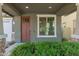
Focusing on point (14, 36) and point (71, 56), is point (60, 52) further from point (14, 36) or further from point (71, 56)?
point (14, 36)

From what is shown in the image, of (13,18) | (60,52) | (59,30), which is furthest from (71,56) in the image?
(13,18)

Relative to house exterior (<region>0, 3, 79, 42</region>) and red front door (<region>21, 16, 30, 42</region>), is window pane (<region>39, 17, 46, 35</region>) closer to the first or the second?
house exterior (<region>0, 3, 79, 42</region>)

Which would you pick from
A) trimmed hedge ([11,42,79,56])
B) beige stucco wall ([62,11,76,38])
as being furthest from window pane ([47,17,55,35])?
trimmed hedge ([11,42,79,56])

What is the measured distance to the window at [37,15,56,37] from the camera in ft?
56.8

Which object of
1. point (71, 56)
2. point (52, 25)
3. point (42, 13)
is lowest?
point (71, 56)

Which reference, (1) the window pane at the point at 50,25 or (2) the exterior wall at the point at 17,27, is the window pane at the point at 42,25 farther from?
(2) the exterior wall at the point at 17,27

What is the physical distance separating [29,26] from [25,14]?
1.13 m

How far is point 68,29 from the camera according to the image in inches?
760

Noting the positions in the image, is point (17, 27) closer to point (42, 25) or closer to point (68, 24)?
point (42, 25)

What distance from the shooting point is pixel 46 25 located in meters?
17.5

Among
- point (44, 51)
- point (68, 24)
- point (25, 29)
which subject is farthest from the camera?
point (68, 24)


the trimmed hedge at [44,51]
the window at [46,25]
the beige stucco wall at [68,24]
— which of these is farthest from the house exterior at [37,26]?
the trimmed hedge at [44,51]

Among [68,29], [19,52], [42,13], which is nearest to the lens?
Result: [19,52]

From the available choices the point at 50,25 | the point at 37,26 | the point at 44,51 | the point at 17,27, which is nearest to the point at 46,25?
the point at 50,25
